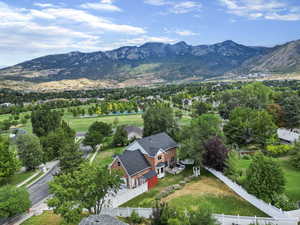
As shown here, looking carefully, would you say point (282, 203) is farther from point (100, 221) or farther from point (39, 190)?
point (39, 190)

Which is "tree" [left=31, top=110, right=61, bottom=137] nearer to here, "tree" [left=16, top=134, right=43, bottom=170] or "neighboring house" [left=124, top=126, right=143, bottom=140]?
"tree" [left=16, top=134, right=43, bottom=170]

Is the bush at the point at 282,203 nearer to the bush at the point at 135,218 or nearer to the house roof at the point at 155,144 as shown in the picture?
the bush at the point at 135,218

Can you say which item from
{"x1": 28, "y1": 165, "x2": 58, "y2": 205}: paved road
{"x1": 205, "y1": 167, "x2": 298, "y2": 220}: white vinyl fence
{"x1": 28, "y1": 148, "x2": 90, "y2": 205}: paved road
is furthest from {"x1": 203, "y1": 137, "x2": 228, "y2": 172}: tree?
{"x1": 28, "y1": 165, "x2": 58, "y2": 205}: paved road

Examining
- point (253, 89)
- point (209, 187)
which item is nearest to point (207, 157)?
point (209, 187)

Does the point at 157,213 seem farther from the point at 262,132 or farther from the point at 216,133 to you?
the point at 262,132

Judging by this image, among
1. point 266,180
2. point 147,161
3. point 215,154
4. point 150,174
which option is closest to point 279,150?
point 215,154

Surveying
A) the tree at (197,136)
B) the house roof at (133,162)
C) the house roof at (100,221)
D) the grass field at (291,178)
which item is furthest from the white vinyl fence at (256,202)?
the house roof at (100,221)
